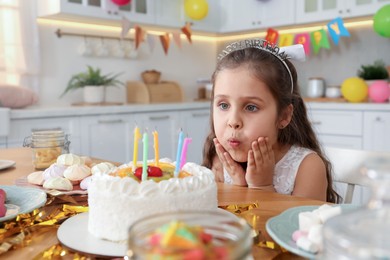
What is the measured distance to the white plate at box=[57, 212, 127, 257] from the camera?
582 mm

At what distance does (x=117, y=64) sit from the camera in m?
3.88

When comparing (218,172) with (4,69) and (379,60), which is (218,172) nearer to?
(4,69)

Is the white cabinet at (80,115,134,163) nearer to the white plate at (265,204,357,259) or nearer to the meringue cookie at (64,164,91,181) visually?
the meringue cookie at (64,164,91,181)

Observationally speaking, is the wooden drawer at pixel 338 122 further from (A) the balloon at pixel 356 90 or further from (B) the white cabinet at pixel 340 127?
(A) the balloon at pixel 356 90

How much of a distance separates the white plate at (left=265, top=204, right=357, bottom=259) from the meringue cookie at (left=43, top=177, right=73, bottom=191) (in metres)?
0.48

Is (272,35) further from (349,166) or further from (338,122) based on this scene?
(349,166)

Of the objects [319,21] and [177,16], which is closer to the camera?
[319,21]

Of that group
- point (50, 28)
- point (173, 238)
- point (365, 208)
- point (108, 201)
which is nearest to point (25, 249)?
point (108, 201)

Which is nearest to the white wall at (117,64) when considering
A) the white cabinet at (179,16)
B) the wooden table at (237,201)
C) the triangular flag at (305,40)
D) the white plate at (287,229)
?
the white cabinet at (179,16)

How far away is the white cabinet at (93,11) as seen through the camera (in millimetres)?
3182

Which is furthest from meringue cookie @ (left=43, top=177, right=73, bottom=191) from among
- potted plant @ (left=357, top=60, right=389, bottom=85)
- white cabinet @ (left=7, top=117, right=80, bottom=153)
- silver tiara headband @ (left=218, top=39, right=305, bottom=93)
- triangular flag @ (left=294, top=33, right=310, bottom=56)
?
triangular flag @ (left=294, top=33, right=310, bottom=56)

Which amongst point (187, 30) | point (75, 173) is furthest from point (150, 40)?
point (75, 173)

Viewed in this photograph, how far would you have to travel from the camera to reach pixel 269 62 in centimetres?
131

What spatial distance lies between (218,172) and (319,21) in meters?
2.56
